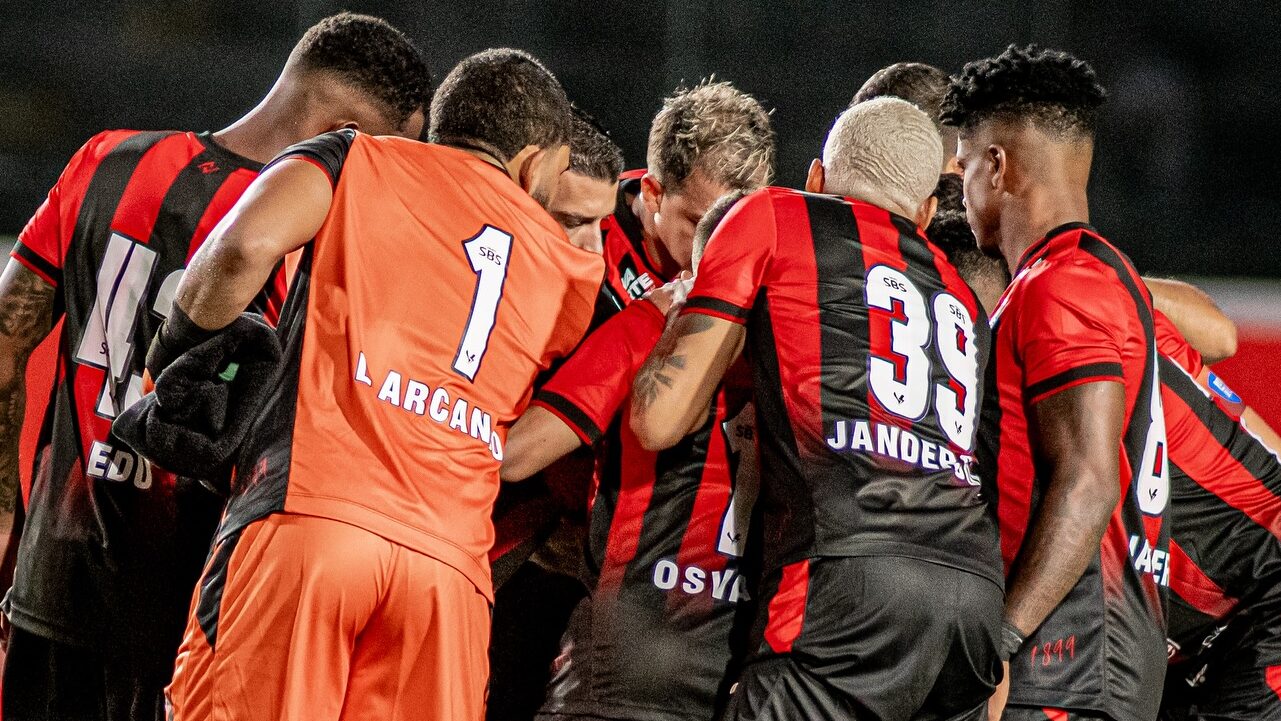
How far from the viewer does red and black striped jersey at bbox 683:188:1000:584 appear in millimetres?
2854

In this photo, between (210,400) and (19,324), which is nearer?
(210,400)

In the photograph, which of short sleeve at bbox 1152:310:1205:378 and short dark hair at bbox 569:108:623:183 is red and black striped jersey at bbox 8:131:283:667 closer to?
short dark hair at bbox 569:108:623:183

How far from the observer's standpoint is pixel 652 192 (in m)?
4.15

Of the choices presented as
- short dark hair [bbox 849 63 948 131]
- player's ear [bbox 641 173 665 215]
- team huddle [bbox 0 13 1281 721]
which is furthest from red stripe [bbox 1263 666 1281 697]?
player's ear [bbox 641 173 665 215]

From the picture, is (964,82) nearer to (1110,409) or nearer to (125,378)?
(1110,409)

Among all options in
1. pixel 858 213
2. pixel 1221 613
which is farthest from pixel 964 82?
pixel 1221 613

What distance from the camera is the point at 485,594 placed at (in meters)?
3.01

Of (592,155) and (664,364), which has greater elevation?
(592,155)

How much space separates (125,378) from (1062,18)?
5422mm

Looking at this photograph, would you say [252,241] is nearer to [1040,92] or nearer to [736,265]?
[736,265]

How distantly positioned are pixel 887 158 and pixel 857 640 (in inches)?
44.9

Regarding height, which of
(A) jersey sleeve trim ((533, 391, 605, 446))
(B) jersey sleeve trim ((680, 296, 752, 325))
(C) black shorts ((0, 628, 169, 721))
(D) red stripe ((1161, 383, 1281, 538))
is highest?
(B) jersey sleeve trim ((680, 296, 752, 325))

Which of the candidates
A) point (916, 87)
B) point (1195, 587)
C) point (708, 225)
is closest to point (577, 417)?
point (708, 225)

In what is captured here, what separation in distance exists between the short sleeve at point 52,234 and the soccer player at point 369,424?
82 centimetres
